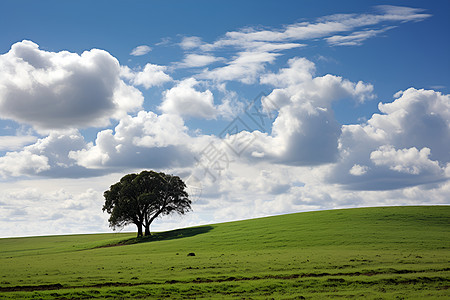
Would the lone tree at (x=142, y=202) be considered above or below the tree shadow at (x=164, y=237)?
above

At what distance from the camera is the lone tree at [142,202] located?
266 feet

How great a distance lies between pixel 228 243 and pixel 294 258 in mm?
20160

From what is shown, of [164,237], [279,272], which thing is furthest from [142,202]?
[279,272]

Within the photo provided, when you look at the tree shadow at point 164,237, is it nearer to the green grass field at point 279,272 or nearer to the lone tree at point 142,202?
the lone tree at point 142,202

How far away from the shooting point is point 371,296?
24234 millimetres

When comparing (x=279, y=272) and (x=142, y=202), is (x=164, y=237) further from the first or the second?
(x=279, y=272)

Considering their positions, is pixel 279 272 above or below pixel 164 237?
below

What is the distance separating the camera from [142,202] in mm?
79562

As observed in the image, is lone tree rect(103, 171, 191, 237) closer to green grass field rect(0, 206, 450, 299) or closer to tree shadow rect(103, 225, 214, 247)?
tree shadow rect(103, 225, 214, 247)

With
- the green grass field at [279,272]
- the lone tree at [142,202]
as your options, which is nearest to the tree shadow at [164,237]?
the lone tree at [142,202]

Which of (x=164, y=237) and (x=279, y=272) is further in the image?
(x=164, y=237)

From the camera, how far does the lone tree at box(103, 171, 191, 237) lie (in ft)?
266

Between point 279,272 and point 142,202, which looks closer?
point 279,272

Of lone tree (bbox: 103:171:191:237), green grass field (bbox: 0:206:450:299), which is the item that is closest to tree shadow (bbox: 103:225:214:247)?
lone tree (bbox: 103:171:191:237)
